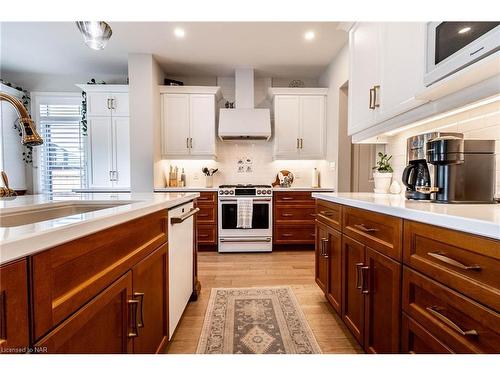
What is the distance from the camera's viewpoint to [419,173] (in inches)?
55.4

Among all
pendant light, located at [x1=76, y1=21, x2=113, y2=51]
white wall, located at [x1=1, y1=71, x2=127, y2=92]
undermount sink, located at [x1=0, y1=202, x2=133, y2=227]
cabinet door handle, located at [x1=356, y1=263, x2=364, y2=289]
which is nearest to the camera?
undermount sink, located at [x1=0, y1=202, x2=133, y2=227]

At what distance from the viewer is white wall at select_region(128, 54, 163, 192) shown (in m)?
3.47

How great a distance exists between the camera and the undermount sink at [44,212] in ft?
3.32

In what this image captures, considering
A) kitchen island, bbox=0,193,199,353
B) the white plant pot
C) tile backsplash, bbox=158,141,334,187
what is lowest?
kitchen island, bbox=0,193,199,353

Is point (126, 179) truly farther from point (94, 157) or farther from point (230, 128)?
point (230, 128)

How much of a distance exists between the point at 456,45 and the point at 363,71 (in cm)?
102

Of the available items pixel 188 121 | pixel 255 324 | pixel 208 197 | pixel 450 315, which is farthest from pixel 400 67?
pixel 188 121

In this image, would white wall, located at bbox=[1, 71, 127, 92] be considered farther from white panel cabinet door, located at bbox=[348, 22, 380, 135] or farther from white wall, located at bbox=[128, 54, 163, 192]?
white panel cabinet door, located at bbox=[348, 22, 380, 135]

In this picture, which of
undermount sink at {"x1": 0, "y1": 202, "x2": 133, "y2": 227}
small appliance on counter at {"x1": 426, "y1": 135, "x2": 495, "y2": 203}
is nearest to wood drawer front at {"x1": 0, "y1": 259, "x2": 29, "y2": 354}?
undermount sink at {"x1": 0, "y1": 202, "x2": 133, "y2": 227}

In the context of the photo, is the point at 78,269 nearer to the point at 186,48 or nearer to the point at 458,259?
the point at 458,259
